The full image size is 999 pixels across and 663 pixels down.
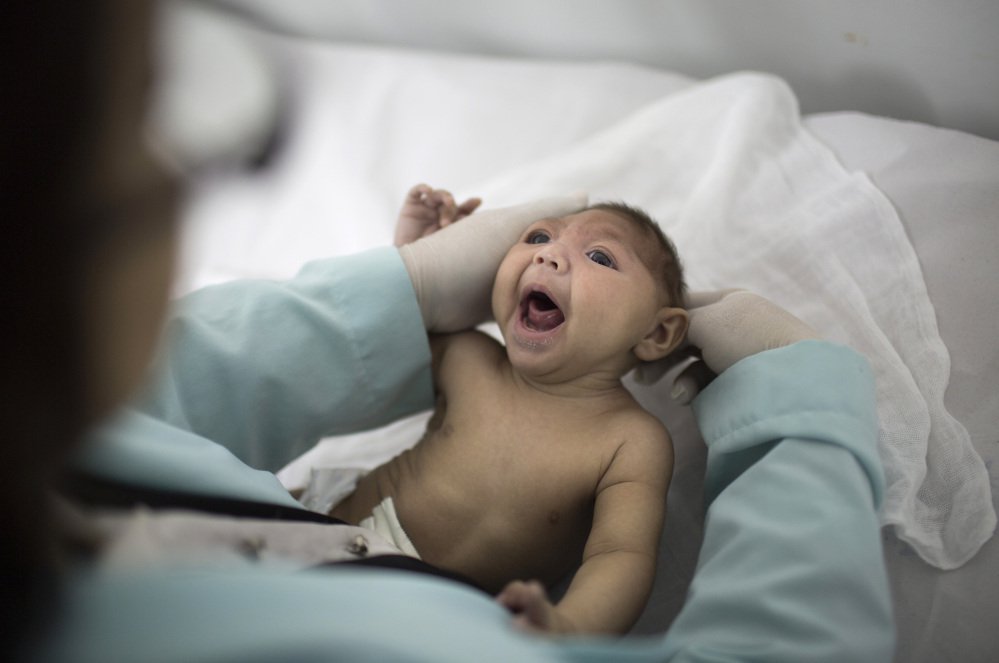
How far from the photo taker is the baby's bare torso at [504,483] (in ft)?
2.74

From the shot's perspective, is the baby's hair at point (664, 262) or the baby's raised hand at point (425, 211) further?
the baby's raised hand at point (425, 211)

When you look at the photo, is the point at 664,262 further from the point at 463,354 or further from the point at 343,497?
the point at 343,497

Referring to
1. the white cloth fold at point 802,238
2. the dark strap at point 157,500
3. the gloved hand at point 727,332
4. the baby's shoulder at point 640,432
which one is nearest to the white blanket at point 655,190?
the white cloth fold at point 802,238

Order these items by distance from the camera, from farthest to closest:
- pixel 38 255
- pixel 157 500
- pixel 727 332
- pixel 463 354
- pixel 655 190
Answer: pixel 655 190
pixel 463 354
pixel 727 332
pixel 157 500
pixel 38 255

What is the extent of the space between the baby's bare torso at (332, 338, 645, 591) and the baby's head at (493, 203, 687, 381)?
52 millimetres

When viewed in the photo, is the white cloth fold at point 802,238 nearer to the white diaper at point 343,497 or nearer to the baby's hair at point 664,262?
the baby's hair at point 664,262

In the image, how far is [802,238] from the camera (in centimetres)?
98

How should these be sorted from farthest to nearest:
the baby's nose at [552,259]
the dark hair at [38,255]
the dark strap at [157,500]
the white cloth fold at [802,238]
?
1. the baby's nose at [552,259]
2. the white cloth fold at [802,238]
3. the dark strap at [157,500]
4. the dark hair at [38,255]

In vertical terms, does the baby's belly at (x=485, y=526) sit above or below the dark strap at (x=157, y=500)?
below

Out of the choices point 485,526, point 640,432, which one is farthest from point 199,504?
point 640,432

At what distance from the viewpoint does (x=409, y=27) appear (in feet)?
5.04

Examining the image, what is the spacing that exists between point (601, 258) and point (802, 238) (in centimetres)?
27

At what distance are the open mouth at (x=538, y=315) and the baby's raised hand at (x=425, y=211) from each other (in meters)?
0.18

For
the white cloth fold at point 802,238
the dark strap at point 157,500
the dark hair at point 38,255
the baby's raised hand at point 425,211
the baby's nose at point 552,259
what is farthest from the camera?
the baby's raised hand at point 425,211
